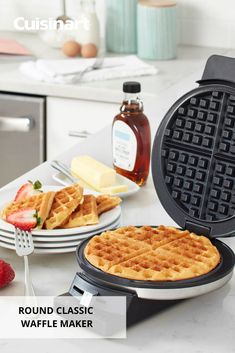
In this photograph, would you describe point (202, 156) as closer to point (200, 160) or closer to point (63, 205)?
point (200, 160)

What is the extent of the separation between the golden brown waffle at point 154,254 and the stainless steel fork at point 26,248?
4.1 inches

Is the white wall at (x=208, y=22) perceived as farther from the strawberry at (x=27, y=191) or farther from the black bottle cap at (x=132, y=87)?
the strawberry at (x=27, y=191)

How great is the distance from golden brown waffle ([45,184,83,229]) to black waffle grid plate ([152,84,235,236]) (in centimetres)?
16

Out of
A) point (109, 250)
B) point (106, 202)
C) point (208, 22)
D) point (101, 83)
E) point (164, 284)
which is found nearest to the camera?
point (164, 284)

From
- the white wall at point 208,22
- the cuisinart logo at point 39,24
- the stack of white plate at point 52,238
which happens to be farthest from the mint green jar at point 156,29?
the stack of white plate at point 52,238

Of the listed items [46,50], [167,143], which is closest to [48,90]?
[46,50]

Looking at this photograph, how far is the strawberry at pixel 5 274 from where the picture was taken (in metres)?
1.44

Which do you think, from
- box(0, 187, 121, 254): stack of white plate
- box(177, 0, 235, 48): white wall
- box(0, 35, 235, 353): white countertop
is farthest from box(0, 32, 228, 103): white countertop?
box(0, 187, 121, 254): stack of white plate

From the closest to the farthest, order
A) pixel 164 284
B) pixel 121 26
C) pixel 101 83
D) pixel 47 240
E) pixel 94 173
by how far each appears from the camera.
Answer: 1. pixel 164 284
2. pixel 47 240
3. pixel 94 173
4. pixel 101 83
5. pixel 121 26

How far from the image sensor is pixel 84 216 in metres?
1.61

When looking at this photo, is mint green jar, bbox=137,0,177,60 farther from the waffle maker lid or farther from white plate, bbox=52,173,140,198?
the waffle maker lid

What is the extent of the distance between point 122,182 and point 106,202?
267 millimetres

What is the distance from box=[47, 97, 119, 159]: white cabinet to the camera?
3170mm

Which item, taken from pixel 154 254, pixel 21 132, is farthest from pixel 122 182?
pixel 21 132
